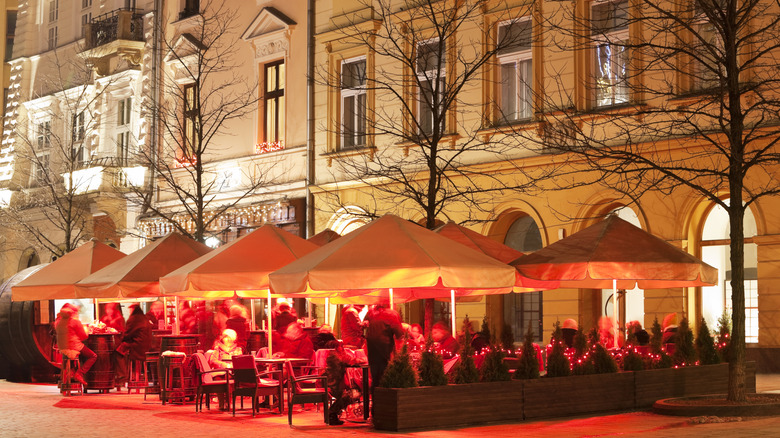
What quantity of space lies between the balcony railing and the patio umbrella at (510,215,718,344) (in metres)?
22.2

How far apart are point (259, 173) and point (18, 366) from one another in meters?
9.12

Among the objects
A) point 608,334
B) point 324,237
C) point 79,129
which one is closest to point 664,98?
point 608,334

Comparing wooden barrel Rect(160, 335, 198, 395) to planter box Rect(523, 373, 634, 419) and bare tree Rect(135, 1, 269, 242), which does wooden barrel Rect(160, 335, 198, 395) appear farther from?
bare tree Rect(135, 1, 269, 242)

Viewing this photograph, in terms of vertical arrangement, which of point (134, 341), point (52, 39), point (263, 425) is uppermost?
point (52, 39)

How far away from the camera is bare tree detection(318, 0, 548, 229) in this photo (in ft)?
84.0

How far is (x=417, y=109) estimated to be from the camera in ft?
90.9

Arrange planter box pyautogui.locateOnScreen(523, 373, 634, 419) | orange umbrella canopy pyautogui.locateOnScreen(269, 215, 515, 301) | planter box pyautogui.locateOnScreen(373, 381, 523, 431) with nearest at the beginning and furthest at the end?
planter box pyautogui.locateOnScreen(373, 381, 523, 431) < orange umbrella canopy pyautogui.locateOnScreen(269, 215, 515, 301) < planter box pyautogui.locateOnScreen(523, 373, 634, 419)

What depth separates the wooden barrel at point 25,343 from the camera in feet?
81.6

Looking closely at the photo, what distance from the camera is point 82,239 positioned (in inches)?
1499

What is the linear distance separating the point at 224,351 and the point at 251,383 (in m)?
1.40

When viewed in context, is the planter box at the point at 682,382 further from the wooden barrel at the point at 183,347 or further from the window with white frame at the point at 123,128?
the window with white frame at the point at 123,128

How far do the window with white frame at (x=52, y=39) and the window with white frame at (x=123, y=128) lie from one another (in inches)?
262

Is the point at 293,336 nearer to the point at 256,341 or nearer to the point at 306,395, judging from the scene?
the point at 256,341

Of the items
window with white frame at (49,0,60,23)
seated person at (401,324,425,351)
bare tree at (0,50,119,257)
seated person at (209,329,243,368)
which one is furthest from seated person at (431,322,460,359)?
window with white frame at (49,0,60,23)
